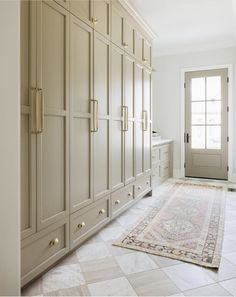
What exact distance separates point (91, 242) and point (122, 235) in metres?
0.31

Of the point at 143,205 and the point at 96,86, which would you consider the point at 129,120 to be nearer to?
the point at 96,86

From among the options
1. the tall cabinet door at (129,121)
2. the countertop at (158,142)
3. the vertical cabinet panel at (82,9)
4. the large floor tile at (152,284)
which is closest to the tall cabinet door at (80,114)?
the vertical cabinet panel at (82,9)

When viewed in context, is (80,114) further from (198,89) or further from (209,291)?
(198,89)

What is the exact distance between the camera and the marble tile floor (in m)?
1.59

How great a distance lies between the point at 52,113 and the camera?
173cm

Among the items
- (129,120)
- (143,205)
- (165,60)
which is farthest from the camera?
(165,60)

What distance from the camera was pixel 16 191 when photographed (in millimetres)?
968

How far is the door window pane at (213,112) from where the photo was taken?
198 inches

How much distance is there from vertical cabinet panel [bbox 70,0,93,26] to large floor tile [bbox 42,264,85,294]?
6.15 feet

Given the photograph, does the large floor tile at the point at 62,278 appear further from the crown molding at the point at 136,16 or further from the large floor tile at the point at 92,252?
the crown molding at the point at 136,16

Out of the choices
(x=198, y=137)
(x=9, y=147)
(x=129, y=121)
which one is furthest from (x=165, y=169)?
(x=9, y=147)

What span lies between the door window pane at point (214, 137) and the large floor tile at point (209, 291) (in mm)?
3800

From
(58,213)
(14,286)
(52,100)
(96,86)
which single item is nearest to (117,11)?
(96,86)

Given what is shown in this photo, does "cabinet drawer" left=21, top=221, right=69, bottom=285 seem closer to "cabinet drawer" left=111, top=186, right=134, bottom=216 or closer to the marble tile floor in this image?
the marble tile floor
